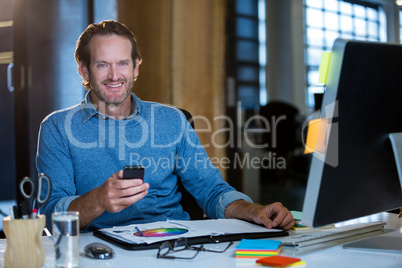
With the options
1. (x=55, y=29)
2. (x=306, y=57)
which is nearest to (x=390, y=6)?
(x=306, y=57)

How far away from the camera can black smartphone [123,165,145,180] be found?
3.62ft

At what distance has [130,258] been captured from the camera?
0.96 meters

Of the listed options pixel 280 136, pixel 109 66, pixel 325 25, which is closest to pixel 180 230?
pixel 109 66

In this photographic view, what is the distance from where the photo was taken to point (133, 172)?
43.7 inches

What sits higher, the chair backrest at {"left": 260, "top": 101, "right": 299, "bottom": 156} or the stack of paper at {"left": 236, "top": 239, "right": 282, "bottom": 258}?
the chair backrest at {"left": 260, "top": 101, "right": 299, "bottom": 156}

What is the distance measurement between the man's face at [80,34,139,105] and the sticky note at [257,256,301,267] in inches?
39.5

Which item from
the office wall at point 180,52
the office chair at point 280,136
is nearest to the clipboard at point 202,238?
the office wall at point 180,52

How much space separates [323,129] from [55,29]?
10.1ft

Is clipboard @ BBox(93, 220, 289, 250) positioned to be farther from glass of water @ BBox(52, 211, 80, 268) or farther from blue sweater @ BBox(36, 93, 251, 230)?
blue sweater @ BBox(36, 93, 251, 230)

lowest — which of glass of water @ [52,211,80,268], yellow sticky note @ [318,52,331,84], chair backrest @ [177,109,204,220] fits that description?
chair backrest @ [177,109,204,220]

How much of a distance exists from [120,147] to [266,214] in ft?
1.97

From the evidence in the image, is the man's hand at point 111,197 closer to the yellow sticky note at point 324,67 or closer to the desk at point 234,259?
the desk at point 234,259

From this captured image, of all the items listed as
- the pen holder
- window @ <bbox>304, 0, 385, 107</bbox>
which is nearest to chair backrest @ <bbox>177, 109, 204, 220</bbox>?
the pen holder

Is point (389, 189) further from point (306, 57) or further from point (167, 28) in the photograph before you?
point (306, 57)
